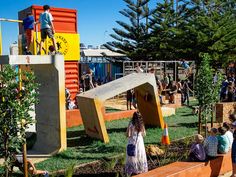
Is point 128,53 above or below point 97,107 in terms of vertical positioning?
above

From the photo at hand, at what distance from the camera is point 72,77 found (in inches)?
740

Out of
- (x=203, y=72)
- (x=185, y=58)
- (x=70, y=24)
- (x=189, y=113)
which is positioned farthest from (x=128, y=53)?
(x=203, y=72)

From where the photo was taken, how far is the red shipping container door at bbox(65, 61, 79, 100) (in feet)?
60.8

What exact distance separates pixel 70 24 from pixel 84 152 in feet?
32.7

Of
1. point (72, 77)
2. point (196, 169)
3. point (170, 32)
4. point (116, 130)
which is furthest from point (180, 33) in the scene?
point (196, 169)

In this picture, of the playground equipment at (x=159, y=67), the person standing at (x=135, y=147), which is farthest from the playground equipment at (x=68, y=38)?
the person standing at (x=135, y=147)

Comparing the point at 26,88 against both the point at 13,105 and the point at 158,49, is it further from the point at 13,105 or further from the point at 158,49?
the point at 158,49

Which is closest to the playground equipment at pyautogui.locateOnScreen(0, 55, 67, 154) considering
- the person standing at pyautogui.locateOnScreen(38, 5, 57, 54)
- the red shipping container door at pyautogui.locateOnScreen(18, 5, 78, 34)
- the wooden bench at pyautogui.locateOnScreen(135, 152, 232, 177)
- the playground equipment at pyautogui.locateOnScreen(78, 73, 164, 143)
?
the person standing at pyautogui.locateOnScreen(38, 5, 57, 54)

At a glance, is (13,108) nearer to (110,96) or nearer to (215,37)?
(110,96)

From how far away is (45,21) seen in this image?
31.9ft

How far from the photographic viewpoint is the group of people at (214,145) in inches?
293

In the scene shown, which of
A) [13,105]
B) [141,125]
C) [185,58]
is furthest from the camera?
[185,58]

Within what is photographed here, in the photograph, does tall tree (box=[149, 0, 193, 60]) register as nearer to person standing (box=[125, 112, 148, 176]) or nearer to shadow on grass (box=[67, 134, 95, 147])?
shadow on grass (box=[67, 134, 95, 147])

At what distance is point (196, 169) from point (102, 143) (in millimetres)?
3840
